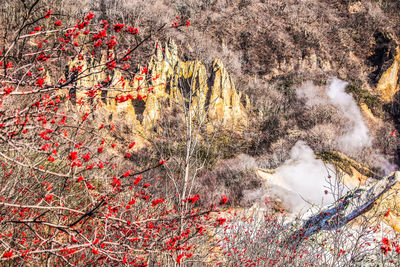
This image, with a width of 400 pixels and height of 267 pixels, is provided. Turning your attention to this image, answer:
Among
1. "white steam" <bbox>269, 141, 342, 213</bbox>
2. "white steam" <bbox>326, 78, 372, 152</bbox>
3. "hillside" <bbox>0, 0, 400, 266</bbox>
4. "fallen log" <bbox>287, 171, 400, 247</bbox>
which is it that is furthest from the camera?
"white steam" <bbox>326, 78, 372, 152</bbox>

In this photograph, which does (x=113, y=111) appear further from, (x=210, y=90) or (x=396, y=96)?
(x=396, y=96)

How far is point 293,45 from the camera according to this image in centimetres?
2788

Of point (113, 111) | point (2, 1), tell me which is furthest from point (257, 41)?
point (2, 1)

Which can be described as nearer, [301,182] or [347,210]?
[347,210]

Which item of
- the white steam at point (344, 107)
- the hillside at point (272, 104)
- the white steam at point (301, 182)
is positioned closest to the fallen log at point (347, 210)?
the hillside at point (272, 104)

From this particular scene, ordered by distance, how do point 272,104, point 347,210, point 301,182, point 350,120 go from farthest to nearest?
1. point 272,104
2. point 350,120
3. point 301,182
4. point 347,210

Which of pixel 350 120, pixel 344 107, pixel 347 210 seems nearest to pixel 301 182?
pixel 347 210

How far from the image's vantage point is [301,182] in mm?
14406

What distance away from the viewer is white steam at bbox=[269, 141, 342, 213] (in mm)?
12914

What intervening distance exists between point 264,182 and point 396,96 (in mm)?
17744

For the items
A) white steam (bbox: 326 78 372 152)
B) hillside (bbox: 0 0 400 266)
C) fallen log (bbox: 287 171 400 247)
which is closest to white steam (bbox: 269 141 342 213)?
hillside (bbox: 0 0 400 266)

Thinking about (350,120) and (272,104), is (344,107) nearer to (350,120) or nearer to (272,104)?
(350,120)

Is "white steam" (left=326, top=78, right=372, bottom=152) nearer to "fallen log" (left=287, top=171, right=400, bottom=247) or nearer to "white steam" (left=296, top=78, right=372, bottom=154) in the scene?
"white steam" (left=296, top=78, right=372, bottom=154)

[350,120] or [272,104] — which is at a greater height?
[272,104]
